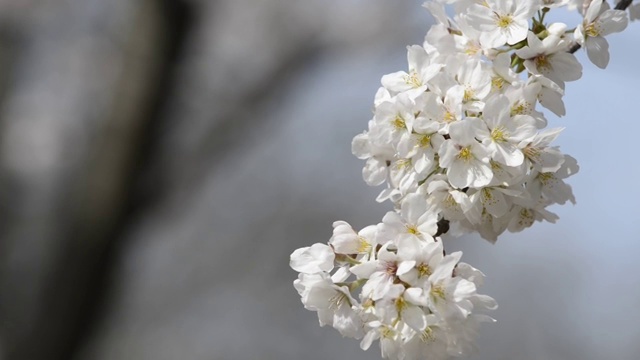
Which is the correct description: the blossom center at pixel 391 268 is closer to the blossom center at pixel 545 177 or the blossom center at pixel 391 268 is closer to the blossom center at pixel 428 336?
the blossom center at pixel 428 336

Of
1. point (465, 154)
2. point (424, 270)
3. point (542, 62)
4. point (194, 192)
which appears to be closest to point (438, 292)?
point (424, 270)

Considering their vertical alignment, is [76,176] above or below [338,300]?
below

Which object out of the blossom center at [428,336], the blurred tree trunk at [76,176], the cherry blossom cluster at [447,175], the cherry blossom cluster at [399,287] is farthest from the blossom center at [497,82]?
the blurred tree trunk at [76,176]

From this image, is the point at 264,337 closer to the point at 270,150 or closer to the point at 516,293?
the point at 270,150

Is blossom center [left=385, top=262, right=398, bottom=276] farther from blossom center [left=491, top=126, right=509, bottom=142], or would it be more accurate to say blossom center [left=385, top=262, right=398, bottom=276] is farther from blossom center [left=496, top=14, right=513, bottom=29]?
blossom center [left=496, top=14, right=513, bottom=29]

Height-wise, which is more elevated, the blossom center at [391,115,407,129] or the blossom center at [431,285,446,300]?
the blossom center at [391,115,407,129]

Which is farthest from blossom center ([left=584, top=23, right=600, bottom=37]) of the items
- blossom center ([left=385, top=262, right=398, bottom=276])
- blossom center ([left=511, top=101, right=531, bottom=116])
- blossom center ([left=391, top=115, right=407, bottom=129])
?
blossom center ([left=385, top=262, right=398, bottom=276])

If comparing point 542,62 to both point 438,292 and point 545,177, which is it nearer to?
point 545,177

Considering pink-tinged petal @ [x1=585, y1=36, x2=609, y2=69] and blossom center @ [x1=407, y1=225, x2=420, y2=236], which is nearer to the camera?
blossom center @ [x1=407, y1=225, x2=420, y2=236]
